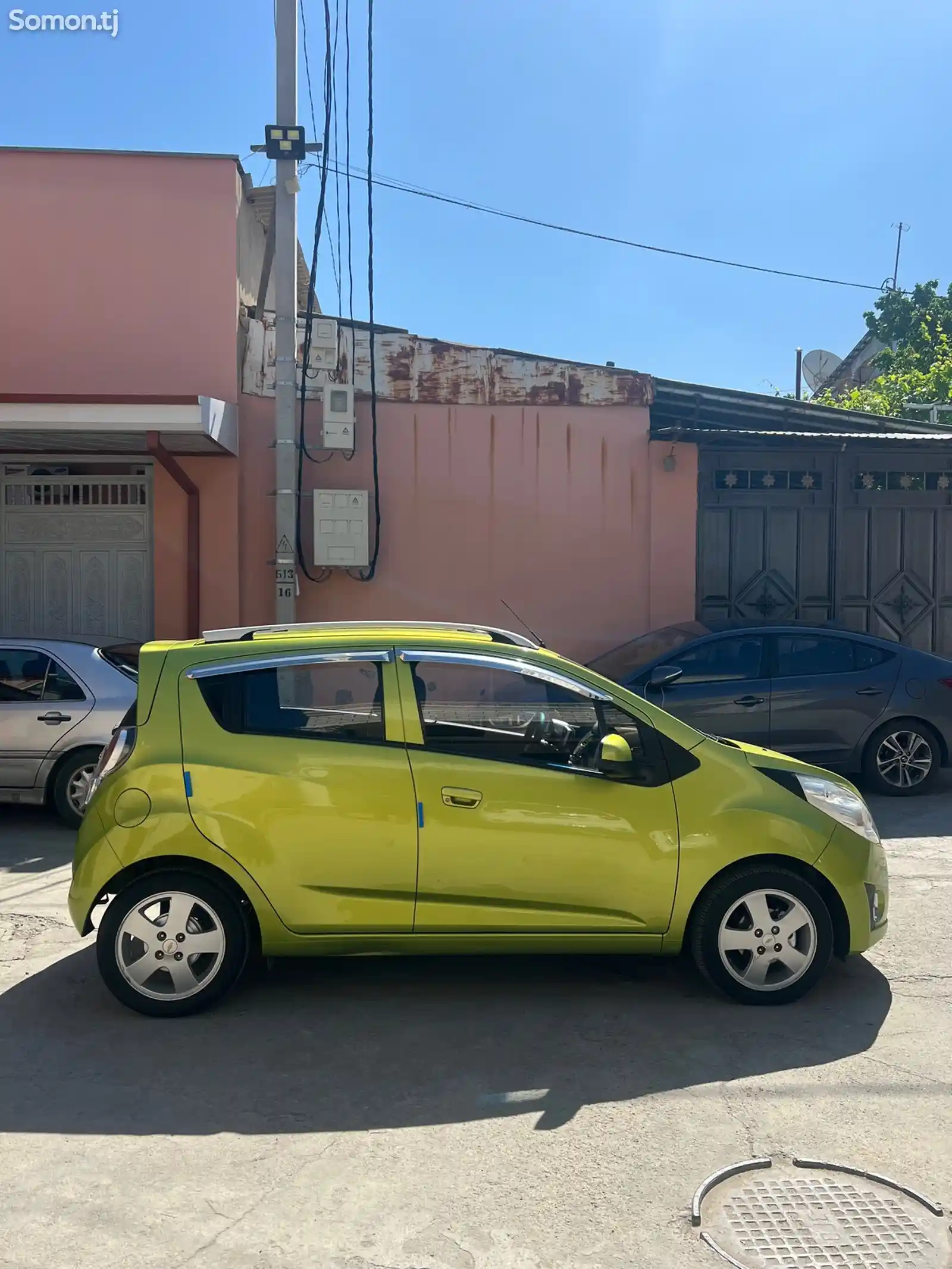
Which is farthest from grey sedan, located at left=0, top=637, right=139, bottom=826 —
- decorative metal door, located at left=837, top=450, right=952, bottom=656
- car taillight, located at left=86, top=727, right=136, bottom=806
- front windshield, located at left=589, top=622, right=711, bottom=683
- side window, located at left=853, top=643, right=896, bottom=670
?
decorative metal door, located at left=837, top=450, right=952, bottom=656

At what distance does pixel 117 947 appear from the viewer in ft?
15.2

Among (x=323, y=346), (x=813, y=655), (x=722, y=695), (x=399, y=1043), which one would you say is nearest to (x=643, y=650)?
(x=722, y=695)

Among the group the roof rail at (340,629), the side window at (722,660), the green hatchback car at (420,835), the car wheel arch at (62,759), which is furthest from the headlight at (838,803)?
the car wheel arch at (62,759)

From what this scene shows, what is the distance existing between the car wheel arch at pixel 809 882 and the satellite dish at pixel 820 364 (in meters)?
16.7

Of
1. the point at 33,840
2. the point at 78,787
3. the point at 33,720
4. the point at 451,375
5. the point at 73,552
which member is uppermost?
the point at 451,375

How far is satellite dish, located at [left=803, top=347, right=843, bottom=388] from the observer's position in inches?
780

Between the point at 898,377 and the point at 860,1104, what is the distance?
25.5 metres

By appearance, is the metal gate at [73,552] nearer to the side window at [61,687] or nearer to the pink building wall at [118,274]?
the pink building wall at [118,274]

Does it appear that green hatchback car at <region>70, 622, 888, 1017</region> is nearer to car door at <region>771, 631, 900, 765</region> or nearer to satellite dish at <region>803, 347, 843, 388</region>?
car door at <region>771, 631, 900, 765</region>

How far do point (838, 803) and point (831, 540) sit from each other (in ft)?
27.3

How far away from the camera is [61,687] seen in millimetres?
8359

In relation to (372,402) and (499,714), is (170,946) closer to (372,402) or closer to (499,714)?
(499,714)

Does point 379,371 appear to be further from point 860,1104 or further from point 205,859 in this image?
point 860,1104

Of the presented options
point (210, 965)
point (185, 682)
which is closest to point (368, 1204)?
point (210, 965)
